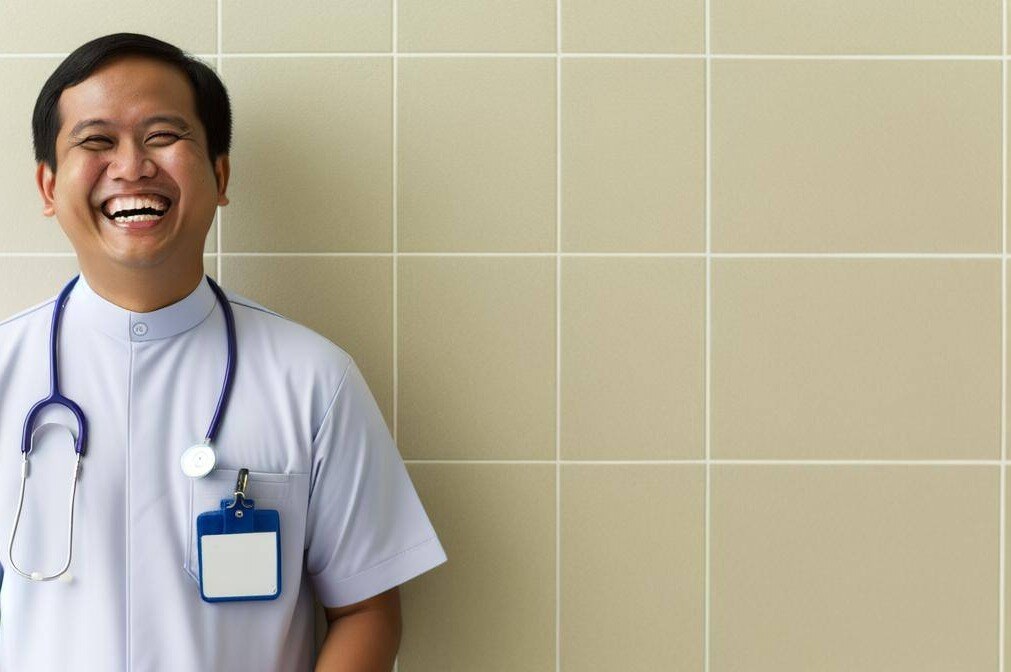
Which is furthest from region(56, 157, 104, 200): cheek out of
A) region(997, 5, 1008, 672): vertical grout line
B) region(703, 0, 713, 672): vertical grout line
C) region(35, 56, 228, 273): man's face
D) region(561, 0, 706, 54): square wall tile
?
region(997, 5, 1008, 672): vertical grout line

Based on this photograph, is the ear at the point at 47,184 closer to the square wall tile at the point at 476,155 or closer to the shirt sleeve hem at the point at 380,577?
the square wall tile at the point at 476,155

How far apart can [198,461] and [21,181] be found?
1.89 ft

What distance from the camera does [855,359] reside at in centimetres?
131

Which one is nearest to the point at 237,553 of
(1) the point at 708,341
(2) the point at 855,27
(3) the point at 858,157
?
(1) the point at 708,341

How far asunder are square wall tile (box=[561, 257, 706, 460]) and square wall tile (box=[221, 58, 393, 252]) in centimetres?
32

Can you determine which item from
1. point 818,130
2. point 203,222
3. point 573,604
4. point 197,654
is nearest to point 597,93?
point 818,130

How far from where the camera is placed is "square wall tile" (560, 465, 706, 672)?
1.31 m

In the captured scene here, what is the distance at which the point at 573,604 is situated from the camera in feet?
4.29

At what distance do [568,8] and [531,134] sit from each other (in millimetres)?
194

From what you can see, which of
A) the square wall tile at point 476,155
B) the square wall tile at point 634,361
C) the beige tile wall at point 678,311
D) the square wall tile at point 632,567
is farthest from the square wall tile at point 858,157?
the square wall tile at point 632,567

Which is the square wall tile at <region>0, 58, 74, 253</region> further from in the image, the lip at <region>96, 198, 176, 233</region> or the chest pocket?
the chest pocket

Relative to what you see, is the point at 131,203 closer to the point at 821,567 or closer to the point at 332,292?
the point at 332,292

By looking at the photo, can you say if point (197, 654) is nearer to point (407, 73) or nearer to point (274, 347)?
point (274, 347)

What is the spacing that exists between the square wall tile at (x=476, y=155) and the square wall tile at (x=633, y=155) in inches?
1.4
